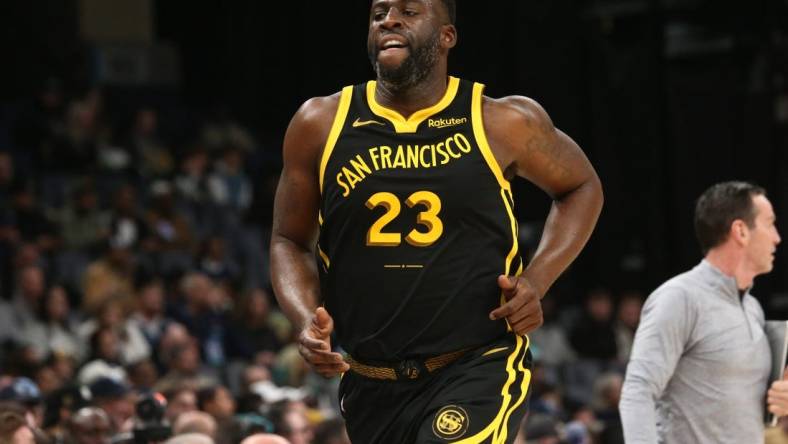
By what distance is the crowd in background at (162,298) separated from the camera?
9.27 metres

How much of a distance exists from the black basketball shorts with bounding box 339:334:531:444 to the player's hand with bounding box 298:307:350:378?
29cm

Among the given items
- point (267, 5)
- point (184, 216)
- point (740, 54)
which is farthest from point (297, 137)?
point (267, 5)

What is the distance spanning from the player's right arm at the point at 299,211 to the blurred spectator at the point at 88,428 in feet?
8.69

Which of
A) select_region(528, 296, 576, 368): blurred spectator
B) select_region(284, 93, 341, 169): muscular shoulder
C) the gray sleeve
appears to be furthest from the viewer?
select_region(528, 296, 576, 368): blurred spectator

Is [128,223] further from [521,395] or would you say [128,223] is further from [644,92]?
[521,395]

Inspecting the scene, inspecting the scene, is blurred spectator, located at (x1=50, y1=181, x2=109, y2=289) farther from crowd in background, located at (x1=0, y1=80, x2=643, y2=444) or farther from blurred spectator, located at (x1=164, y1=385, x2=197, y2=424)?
blurred spectator, located at (x1=164, y1=385, x2=197, y2=424)

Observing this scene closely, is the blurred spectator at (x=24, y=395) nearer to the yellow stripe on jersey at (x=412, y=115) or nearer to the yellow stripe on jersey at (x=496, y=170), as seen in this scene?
the yellow stripe on jersey at (x=412, y=115)

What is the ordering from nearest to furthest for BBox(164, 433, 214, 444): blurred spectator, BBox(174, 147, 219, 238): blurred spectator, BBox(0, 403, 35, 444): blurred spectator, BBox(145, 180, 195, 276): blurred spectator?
BBox(0, 403, 35, 444): blurred spectator < BBox(164, 433, 214, 444): blurred spectator < BBox(145, 180, 195, 276): blurred spectator < BBox(174, 147, 219, 238): blurred spectator

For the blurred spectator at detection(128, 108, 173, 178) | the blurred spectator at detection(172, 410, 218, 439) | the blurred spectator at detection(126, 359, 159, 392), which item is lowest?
the blurred spectator at detection(126, 359, 159, 392)

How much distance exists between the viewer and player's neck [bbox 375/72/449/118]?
453 centimetres

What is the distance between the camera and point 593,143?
14.7 meters

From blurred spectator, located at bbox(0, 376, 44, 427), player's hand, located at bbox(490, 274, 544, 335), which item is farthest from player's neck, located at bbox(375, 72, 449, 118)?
blurred spectator, located at bbox(0, 376, 44, 427)

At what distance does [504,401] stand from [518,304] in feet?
1.02

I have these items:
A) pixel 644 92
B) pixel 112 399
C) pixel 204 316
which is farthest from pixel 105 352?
pixel 644 92
